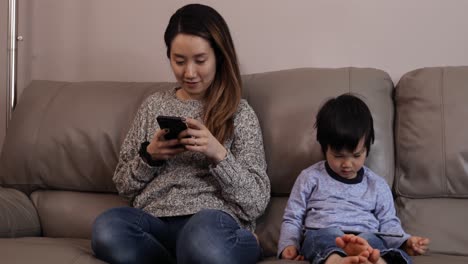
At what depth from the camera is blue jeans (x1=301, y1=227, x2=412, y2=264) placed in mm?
1250

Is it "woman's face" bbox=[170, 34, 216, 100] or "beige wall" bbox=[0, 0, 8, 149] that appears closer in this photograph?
"woman's face" bbox=[170, 34, 216, 100]

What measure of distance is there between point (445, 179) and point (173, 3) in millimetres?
1121

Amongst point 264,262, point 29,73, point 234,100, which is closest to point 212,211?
point 264,262

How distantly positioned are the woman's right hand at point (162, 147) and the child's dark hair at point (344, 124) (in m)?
0.36

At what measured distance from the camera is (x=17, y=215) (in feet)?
5.54

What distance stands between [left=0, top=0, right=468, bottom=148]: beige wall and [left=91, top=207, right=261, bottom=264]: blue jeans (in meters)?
0.75

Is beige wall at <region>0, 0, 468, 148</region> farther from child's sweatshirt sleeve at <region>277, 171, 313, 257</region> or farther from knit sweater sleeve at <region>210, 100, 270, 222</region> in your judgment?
child's sweatshirt sleeve at <region>277, 171, 313, 257</region>

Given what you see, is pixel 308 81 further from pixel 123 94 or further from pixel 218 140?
pixel 123 94

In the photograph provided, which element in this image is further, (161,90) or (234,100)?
(161,90)

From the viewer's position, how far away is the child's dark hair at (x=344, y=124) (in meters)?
1.41

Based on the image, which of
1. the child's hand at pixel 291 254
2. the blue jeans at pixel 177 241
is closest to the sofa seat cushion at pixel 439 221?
the child's hand at pixel 291 254

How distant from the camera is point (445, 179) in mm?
1530

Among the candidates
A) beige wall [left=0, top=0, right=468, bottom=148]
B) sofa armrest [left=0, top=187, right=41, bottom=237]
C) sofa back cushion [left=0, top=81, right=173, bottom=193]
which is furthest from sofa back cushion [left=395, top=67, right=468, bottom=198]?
sofa armrest [left=0, top=187, right=41, bottom=237]

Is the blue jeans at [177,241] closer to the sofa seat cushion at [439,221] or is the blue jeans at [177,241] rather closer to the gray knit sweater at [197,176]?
the gray knit sweater at [197,176]
